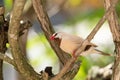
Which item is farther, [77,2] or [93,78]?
[77,2]

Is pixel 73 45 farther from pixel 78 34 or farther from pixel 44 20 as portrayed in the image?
pixel 78 34

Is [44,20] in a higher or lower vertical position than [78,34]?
higher

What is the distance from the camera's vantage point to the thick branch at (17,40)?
28 cm

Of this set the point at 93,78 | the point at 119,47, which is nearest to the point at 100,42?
the point at 93,78

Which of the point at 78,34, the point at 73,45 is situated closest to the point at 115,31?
the point at 73,45

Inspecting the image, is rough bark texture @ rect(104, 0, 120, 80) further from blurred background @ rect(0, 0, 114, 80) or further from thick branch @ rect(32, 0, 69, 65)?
blurred background @ rect(0, 0, 114, 80)

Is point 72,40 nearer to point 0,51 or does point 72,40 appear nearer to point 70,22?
point 0,51

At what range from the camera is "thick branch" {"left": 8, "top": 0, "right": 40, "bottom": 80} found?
281mm

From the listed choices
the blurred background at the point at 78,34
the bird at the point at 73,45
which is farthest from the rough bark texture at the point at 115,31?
the blurred background at the point at 78,34

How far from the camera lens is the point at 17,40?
1.05 feet

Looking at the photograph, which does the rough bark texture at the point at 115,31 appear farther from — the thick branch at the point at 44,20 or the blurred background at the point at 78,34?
the blurred background at the point at 78,34

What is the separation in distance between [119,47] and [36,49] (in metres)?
0.58

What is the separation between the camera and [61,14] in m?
1.01

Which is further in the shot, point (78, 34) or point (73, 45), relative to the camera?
point (78, 34)
